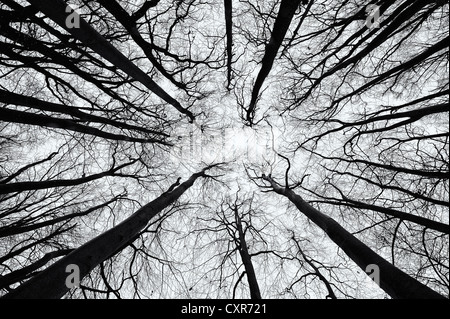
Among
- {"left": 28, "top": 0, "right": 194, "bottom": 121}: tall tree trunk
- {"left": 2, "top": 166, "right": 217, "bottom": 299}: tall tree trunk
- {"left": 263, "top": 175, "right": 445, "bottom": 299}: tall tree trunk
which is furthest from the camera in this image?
{"left": 28, "top": 0, "right": 194, "bottom": 121}: tall tree trunk

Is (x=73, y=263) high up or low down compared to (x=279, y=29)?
down

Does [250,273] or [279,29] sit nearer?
[279,29]

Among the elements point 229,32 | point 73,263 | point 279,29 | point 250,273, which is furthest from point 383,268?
point 229,32

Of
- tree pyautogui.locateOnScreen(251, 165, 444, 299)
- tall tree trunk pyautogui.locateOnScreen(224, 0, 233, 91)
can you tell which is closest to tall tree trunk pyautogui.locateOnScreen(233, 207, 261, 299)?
tree pyautogui.locateOnScreen(251, 165, 444, 299)

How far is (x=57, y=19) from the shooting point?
101 inches

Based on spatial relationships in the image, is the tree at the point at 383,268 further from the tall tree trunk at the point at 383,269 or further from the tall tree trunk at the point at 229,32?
the tall tree trunk at the point at 229,32

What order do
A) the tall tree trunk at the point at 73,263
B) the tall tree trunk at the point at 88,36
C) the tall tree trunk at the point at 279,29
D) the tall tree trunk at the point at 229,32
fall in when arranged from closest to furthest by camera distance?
1. the tall tree trunk at the point at 73,263
2. the tall tree trunk at the point at 88,36
3. the tall tree trunk at the point at 279,29
4. the tall tree trunk at the point at 229,32

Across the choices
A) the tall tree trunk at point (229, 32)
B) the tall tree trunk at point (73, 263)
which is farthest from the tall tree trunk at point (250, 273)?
the tall tree trunk at point (229, 32)

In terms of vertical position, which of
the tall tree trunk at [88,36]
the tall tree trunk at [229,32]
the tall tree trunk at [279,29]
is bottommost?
the tall tree trunk at [88,36]

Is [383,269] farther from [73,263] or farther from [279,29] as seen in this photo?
[279,29]

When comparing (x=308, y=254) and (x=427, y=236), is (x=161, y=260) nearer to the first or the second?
(x=308, y=254)

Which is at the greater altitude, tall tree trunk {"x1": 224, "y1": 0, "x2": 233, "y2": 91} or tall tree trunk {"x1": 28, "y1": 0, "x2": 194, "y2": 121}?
tall tree trunk {"x1": 224, "y1": 0, "x2": 233, "y2": 91}

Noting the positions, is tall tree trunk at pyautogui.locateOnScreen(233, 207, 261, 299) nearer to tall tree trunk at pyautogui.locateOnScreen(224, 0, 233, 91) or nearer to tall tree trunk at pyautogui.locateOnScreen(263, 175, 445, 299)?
tall tree trunk at pyautogui.locateOnScreen(263, 175, 445, 299)
